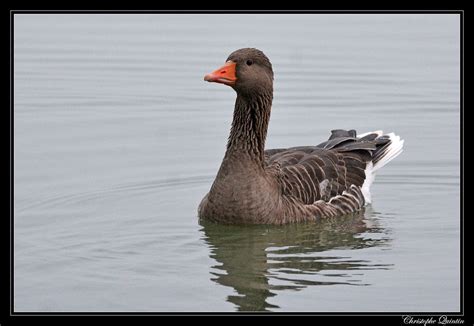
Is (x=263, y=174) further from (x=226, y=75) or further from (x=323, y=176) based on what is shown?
(x=226, y=75)

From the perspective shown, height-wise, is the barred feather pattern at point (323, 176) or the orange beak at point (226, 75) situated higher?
the orange beak at point (226, 75)

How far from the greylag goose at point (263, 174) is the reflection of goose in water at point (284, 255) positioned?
0.62 feet

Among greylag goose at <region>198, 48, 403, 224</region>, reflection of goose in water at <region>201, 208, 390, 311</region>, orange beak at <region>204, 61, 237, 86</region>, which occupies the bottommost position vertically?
reflection of goose in water at <region>201, 208, 390, 311</region>

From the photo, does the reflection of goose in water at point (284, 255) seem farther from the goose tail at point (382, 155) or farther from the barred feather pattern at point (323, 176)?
the goose tail at point (382, 155)

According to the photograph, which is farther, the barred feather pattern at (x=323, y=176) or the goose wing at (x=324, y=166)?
the goose wing at (x=324, y=166)

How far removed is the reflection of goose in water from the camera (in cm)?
1410

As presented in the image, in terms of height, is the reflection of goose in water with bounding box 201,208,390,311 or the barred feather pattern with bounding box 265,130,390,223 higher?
the barred feather pattern with bounding box 265,130,390,223

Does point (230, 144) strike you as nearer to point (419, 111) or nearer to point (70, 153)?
point (70, 153)

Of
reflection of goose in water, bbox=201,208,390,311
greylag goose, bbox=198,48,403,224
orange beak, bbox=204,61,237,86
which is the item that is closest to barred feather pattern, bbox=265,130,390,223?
greylag goose, bbox=198,48,403,224

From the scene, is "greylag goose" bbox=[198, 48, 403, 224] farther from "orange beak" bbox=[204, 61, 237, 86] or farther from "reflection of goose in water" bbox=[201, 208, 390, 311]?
"reflection of goose in water" bbox=[201, 208, 390, 311]

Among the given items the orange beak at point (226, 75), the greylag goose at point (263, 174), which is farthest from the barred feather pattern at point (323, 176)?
the orange beak at point (226, 75)

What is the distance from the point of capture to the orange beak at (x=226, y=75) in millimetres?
16528

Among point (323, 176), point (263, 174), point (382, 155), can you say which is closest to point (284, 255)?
point (263, 174)

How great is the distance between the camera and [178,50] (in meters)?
28.1
